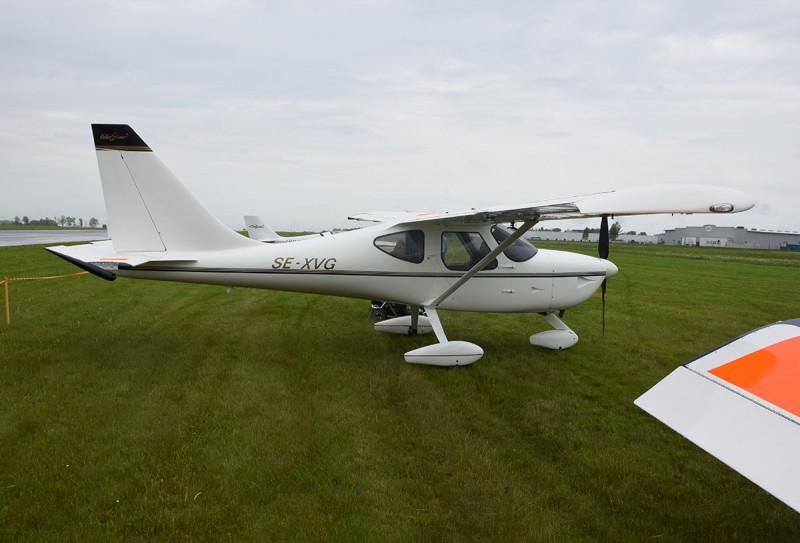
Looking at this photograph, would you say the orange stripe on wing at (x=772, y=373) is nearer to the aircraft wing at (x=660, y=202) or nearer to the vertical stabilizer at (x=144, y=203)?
the aircraft wing at (x=660, y=202)

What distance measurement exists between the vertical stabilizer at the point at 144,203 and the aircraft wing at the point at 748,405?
21.2 ft

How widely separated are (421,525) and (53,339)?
24.1 feet

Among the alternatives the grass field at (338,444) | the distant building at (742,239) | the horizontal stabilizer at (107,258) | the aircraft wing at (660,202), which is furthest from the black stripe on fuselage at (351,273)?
the distant building at (742,239)

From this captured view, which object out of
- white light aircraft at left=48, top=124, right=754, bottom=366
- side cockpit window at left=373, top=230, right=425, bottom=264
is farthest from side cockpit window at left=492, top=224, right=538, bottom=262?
side cockpit window at left=373, top=230, right=425, bottom=264

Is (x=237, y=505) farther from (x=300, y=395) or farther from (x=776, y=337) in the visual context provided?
(x=776, y=337)

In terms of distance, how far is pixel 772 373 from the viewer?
2555mm

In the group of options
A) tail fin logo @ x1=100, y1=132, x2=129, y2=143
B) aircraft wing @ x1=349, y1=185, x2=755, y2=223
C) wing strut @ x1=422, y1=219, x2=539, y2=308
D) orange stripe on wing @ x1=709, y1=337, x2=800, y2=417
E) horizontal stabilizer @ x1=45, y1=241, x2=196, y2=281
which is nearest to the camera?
orange stripe on wing @ x1=709, y1=337, x2=800, y2=417

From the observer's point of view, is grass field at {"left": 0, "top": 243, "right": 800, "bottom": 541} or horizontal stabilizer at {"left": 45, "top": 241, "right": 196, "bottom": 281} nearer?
grass field at {"left": 0, "top": 243, "right": 800, "bottom": 541}

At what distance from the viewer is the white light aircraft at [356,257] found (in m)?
6.86

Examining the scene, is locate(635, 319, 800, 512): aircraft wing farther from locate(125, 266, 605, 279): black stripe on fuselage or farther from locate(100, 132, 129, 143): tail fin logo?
locate(100, 132, 129, 143): tail fin logo

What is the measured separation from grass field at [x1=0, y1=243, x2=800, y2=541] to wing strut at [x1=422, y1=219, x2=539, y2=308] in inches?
46.0

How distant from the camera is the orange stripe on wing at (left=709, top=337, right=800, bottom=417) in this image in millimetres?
2336

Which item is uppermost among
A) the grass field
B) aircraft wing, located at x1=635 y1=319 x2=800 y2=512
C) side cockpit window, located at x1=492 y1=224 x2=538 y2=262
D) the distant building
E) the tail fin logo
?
the tail fin logo

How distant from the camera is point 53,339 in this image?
784 centimetres
